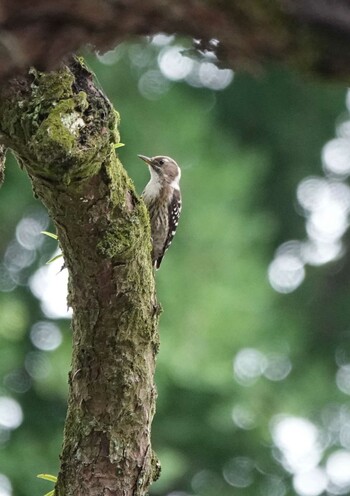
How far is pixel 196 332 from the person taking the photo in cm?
817

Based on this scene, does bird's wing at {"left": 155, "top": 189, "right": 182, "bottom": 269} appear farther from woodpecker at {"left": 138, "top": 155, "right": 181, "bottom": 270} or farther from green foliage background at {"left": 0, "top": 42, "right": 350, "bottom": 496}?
green foliage background at {"left": 0, "top": 42, "right": 350, "bottom": 496}

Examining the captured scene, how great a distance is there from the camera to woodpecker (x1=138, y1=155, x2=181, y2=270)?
5.72m

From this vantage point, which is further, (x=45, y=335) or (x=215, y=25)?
(x=45, y=335)

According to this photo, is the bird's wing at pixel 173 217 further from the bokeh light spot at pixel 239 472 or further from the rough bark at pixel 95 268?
the bokeh light spot at pixel 239 472

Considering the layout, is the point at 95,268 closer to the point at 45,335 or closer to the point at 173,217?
the point at 173,217

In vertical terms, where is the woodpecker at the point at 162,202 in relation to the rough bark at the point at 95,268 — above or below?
above

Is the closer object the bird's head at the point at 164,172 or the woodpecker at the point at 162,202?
the woodpecker at the point at 162,202

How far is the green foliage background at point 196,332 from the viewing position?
8.30 m

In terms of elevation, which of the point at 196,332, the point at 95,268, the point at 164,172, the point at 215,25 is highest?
the point at 196,332

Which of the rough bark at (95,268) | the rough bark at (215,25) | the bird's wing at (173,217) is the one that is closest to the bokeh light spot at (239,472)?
the bird's wing at (173,217)

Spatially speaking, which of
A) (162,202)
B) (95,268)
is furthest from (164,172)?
(95,268)

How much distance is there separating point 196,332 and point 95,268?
17.1 feet

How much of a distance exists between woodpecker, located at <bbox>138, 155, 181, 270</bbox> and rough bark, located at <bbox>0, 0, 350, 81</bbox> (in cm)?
425

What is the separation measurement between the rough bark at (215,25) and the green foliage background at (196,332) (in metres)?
6.44
